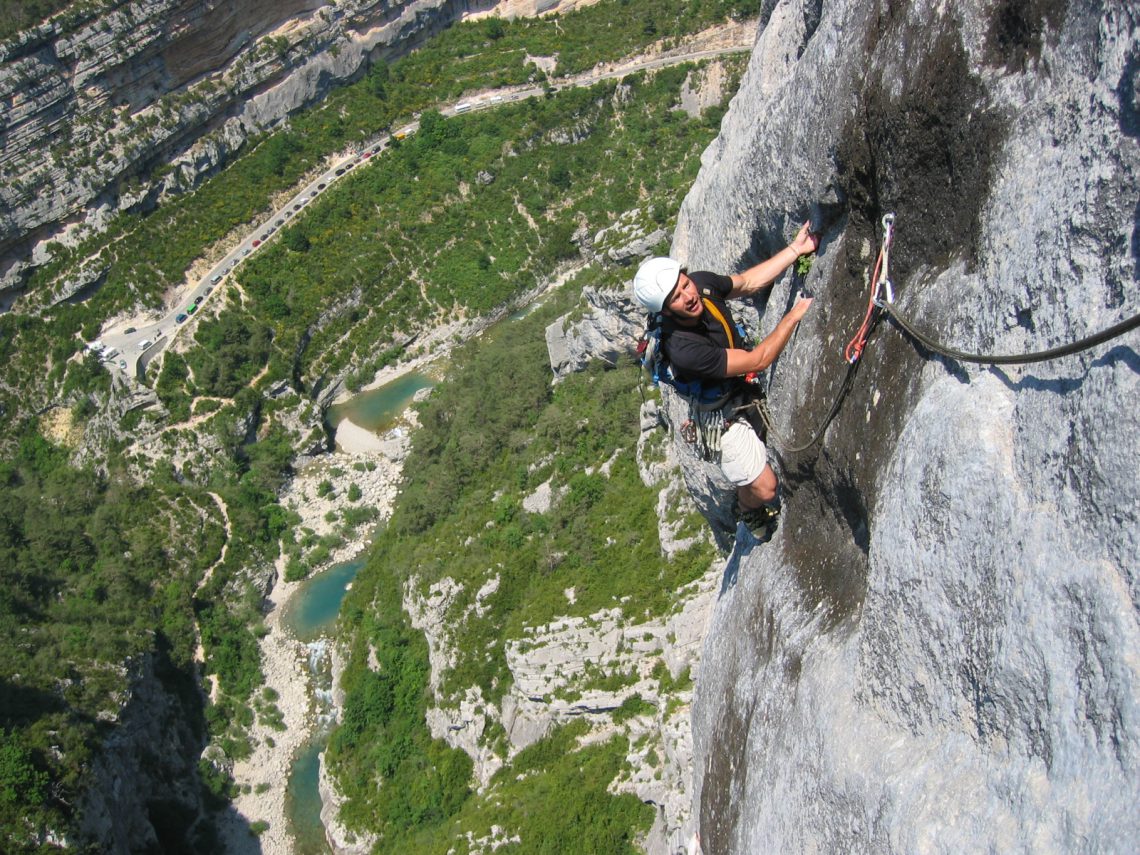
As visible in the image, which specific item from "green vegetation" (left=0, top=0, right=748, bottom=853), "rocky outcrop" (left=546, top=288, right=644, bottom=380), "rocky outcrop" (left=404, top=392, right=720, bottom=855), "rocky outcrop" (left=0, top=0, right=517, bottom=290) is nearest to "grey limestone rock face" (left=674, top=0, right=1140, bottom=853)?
"rocky outcrop" (left=404, top=392, right=720, bottom=855)

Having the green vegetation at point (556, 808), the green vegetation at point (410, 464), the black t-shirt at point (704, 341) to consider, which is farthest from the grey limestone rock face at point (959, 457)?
the green vegetation at point (410, 464)

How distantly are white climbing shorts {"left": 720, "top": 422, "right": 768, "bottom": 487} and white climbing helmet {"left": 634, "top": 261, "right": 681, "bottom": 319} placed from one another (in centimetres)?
233

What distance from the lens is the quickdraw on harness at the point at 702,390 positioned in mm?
7676

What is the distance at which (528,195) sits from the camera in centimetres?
5125

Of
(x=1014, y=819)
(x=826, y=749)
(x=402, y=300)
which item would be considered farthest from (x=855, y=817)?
(x=402, y=300)

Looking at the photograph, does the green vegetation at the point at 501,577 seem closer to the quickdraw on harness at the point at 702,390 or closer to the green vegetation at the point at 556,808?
the green vegetation at the point at 556,808

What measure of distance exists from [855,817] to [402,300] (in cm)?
4555

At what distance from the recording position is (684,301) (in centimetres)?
705

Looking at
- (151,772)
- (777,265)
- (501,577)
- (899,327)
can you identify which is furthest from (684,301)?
(151,772)

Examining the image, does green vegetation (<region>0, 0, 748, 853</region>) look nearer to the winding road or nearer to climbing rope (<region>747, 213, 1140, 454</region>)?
the winding road

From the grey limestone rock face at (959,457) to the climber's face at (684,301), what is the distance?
1.23 metres

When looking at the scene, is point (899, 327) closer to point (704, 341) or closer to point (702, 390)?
point (704, 341)

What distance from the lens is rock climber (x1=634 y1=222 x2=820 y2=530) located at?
6.96m

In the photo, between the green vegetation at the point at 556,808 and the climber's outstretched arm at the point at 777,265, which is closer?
the climber's outstretched arm at the point at 777,265
